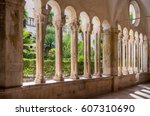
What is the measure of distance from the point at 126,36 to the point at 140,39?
7.14 feet

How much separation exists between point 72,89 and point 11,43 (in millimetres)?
2866

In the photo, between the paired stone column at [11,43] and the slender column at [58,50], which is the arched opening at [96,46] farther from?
the paired stone column at [11,43]

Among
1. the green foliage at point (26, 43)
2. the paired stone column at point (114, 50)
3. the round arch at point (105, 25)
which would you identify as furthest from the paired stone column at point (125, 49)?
the green foliage at point (26, 43)

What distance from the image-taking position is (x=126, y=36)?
12.4 m

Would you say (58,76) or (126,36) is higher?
(126,36)

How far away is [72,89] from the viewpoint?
26.7ft

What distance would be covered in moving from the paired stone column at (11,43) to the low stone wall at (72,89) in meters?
0.22

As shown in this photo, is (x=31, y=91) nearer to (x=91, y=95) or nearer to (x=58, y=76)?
(x=58, y=76)

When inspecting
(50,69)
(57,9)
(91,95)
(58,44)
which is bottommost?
(91,95)

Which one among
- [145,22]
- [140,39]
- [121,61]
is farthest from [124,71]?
[145,22]

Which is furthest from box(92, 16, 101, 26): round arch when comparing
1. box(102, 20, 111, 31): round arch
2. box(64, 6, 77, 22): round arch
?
box(64, 6, 77, 22): round arch

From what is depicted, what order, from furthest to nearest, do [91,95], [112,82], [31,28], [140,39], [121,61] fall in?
[31,28], [140,39], [121,61], [112,82], [91,95]

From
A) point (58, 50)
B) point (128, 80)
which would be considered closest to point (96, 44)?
point (58, 50)

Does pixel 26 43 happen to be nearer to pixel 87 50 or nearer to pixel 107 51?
pixel 107 51
